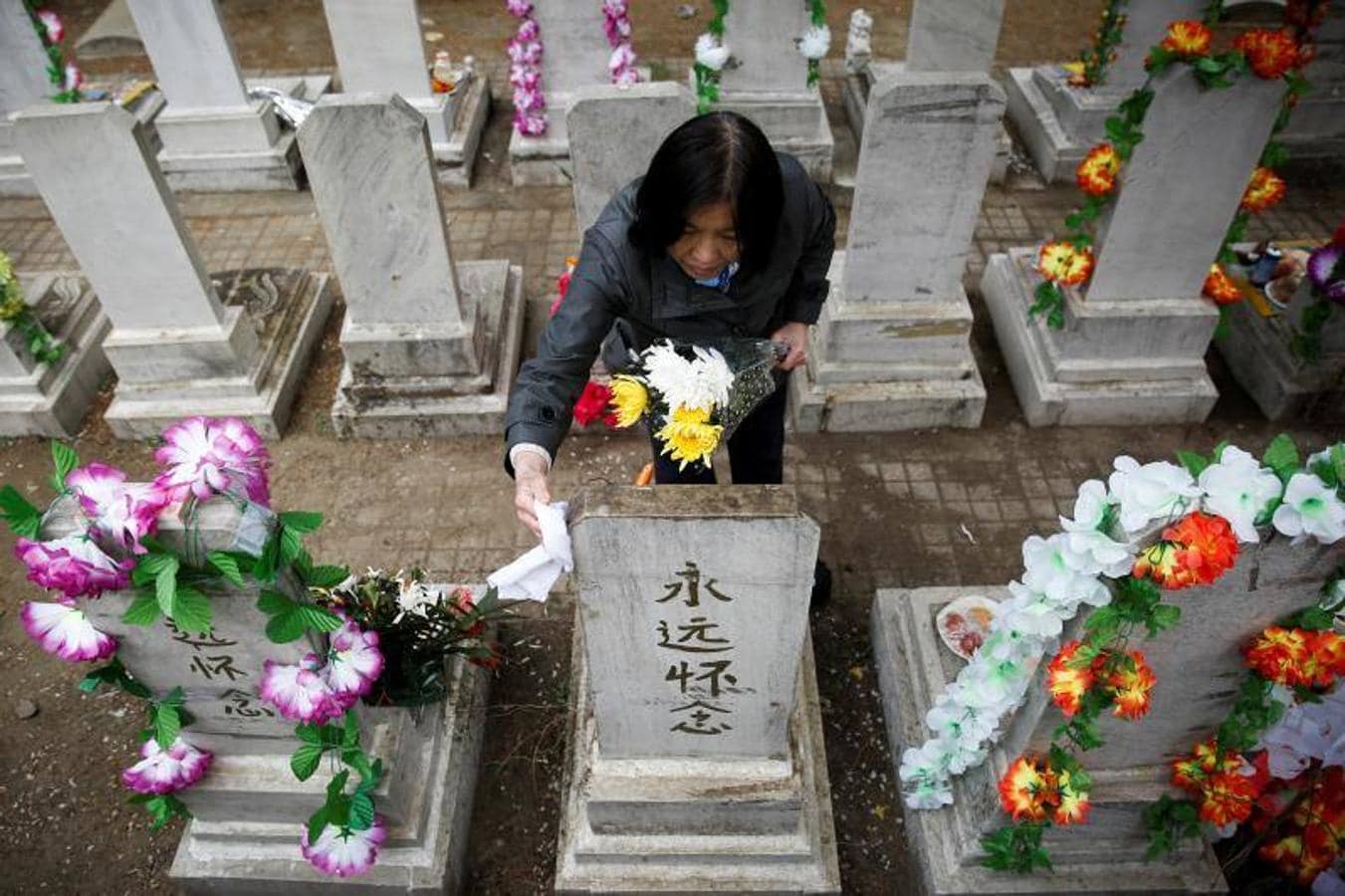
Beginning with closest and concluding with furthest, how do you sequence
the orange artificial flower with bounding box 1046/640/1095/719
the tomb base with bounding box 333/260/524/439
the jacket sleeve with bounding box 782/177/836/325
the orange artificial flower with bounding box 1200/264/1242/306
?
the orange artificial flower with bounding box 1046/640/1095/719 < the jacket sleeve with bounding box 782/177/836/325 < the orange artificial flower with bounding box 1200/264/1242/306 < the tomb base with bounding box 333/260/524/439

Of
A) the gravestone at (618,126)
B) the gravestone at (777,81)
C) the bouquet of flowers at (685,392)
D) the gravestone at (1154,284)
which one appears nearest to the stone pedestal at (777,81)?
the gravestone at (777,81)

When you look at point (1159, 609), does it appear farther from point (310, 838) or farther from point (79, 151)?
point (79, 151)

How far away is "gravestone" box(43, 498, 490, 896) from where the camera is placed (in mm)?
2188

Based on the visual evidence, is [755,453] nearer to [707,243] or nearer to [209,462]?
[707,243]

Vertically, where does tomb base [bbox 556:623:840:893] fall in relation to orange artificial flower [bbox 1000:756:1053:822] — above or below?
below

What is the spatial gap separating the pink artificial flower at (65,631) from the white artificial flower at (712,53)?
182 inches

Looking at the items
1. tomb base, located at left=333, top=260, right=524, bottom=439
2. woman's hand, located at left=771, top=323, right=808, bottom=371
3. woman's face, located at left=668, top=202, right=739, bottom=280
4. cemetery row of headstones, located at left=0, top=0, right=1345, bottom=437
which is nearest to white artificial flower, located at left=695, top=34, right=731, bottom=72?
cemetery row of headstones, located at left=0, top=0, right=1345, bottom=437

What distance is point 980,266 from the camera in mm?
5277

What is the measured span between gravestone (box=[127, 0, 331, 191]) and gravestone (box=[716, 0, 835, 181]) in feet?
10.3

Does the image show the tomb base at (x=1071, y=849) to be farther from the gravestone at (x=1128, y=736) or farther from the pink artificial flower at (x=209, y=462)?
the pink artificial flower at (x=209, y=462)

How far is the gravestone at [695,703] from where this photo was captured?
74.9 inches

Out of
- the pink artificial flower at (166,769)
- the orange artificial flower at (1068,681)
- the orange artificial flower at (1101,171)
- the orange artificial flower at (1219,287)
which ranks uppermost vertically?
the orange artificial flower at (1101,171)

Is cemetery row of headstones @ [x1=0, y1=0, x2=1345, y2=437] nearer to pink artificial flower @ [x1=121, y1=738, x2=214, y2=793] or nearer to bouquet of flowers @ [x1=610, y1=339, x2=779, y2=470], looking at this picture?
bouquet of flowers @ [x1=610, y1=339, x2=779, y2=470]

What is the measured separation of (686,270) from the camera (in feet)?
7.30
